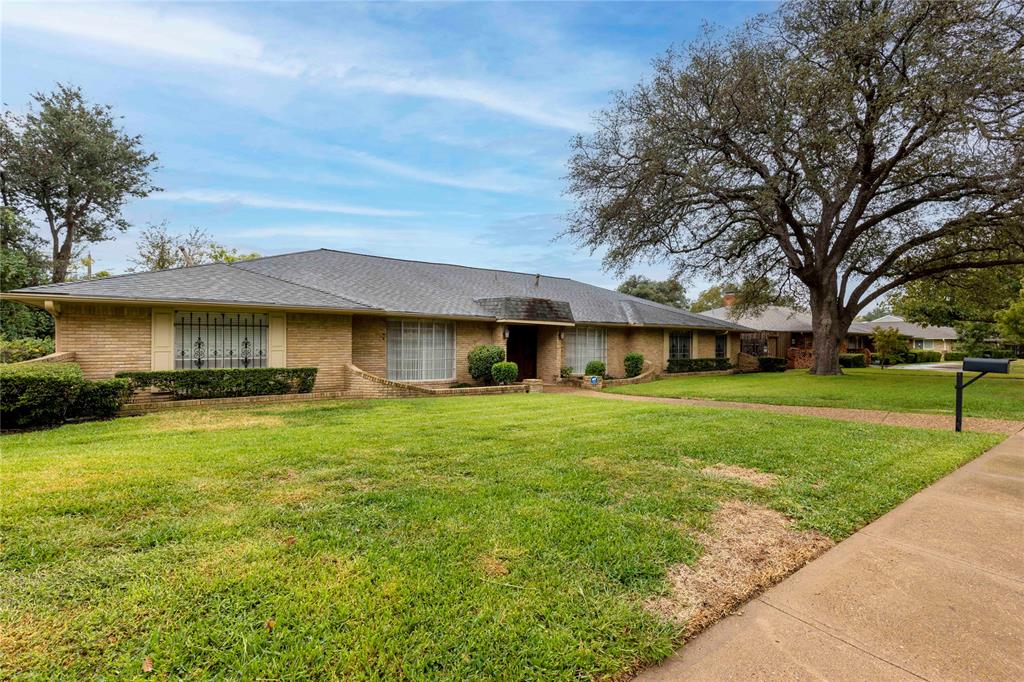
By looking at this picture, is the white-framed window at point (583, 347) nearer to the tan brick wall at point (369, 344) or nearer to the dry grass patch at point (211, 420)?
the tan brick wall at point (369, 344)

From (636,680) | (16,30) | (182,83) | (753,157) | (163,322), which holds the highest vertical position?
(753,157)

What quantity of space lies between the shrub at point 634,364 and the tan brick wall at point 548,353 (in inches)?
153

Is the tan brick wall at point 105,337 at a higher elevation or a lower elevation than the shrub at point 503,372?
higher

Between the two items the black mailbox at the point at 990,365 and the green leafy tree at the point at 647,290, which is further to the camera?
the green leafy tree at the point at 647,290

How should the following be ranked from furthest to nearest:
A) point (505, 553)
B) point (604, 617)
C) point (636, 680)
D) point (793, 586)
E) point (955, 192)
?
point (955, 192), point (505, 553), point (793, 586), point (604, 617), point (636, 680)

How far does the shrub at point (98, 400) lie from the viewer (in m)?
8.25

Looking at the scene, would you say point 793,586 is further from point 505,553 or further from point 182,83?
point 182,83

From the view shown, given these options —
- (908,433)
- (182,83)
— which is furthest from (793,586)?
(182,83)

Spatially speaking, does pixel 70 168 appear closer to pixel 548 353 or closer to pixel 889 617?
pixel 548 353

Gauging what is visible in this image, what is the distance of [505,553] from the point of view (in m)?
3.10

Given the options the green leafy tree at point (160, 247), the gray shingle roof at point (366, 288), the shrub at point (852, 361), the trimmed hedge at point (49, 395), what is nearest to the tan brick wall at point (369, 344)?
the gray shingle roof at point (366, 288)

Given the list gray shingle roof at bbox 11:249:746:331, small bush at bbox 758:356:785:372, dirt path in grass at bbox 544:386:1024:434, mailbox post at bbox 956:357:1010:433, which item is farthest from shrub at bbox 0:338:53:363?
small bush at bbox 758:356:785:372

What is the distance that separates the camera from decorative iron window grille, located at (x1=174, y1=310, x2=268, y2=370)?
11.0m

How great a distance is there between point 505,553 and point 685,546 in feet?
4.48
